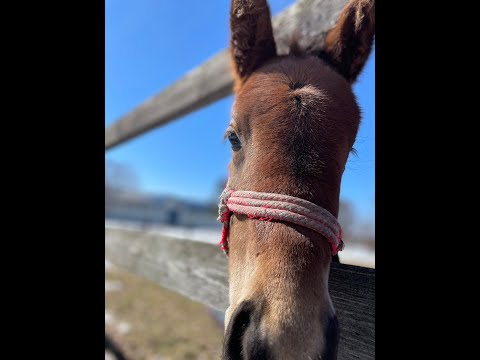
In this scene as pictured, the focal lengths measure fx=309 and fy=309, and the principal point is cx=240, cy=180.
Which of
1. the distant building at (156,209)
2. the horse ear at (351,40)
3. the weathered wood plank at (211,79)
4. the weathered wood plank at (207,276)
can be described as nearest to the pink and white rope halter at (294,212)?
the weathered wood plank at (207,276)

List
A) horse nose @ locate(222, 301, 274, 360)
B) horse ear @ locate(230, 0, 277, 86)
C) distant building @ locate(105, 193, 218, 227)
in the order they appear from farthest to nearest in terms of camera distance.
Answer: distant building @ locate(105, 193, 218, 227) → horse ear @ locate(230, 0, 277, 86) → horse nose @ locate(222, 301, 274, 360)

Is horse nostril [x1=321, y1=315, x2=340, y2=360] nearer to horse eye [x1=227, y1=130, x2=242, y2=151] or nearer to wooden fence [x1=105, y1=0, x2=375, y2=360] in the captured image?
wooden fence [x1=105, y1=0, x2=375, y2=360]

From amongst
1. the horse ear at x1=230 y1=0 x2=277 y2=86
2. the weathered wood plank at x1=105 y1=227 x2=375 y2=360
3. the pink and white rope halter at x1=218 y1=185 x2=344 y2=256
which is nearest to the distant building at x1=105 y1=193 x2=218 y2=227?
the weathered wood plank at x1=105 y1=227 x2=375 y2=360

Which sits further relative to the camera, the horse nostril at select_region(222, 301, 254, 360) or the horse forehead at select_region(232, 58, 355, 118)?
the horse forehead at select_region(232, 58, 355, 118)

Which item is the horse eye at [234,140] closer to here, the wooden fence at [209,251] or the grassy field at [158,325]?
the wooden fence at [209,251]

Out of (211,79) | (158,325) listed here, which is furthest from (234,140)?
(158,325)

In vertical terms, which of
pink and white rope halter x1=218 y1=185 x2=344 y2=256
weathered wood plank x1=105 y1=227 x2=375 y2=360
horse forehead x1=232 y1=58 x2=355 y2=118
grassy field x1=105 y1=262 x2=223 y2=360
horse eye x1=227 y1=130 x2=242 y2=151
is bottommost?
grassy field x1=105 y1=262 x2=223 y2=360

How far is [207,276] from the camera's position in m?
1.45

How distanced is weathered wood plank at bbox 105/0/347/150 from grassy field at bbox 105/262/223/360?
137 cm

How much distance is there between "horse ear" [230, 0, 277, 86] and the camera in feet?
3.76
